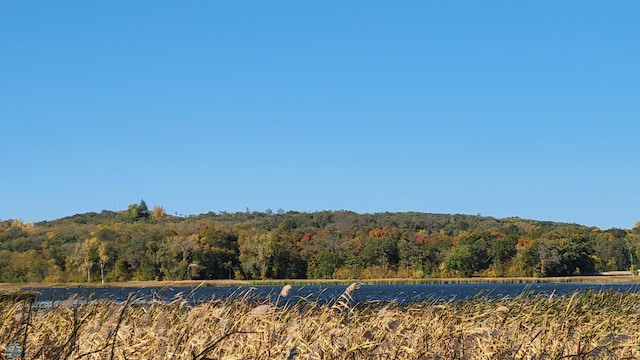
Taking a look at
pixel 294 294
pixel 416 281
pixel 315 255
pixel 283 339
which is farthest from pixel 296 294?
pixel 315 255

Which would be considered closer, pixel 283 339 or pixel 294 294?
pixel 283 339

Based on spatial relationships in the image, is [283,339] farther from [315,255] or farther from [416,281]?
[315,255]

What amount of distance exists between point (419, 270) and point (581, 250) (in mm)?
23835

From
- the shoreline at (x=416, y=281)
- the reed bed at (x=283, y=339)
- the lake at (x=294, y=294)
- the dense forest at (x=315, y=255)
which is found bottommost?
the reed bed at (x=283, y=339)

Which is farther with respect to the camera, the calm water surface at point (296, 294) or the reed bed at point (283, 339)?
the calm water surface at point (296, 294)

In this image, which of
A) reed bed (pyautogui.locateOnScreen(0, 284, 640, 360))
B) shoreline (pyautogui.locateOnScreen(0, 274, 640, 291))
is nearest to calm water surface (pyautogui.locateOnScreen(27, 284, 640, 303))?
reed bed (pyautogui.locateOnScreen(0, 284, 640, 360))

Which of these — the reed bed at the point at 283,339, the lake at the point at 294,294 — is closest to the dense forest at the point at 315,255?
the lake at the point at 294,294

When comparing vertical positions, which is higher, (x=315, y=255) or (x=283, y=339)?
(x=315, y=255)

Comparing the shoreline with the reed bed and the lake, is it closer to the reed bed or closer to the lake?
the lake

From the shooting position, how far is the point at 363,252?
134375mm

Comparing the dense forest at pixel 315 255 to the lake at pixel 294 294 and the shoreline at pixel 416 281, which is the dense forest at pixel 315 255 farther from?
the lake at pixel 294 294

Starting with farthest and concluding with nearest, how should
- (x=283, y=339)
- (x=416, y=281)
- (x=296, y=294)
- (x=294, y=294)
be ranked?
(x=416, y=281), (x=294, y=294), (x=296, y=294), (x=283, y=339)

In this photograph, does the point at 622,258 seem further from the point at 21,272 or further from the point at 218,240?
the point at 21,272

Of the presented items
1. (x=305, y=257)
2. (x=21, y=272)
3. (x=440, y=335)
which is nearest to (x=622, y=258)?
(x=305, y=257)
